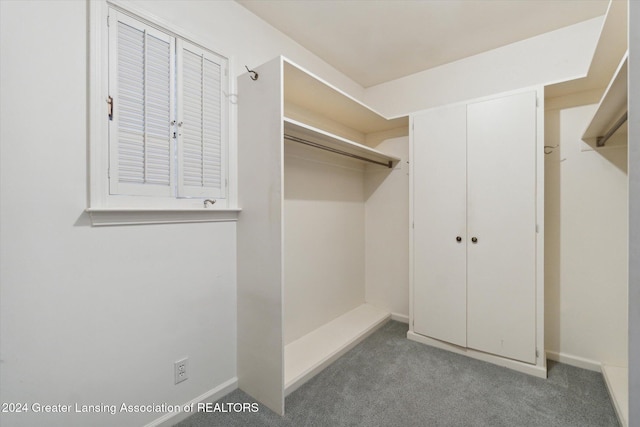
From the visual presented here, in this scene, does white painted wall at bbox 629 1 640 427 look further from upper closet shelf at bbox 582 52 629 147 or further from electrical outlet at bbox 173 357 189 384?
electrical outlet at bbox 173 357 189 384

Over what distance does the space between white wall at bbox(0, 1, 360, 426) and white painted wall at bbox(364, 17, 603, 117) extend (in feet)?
7.06

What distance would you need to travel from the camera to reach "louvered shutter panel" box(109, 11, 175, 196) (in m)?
1.37

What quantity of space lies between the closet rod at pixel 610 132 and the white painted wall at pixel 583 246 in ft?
0.20

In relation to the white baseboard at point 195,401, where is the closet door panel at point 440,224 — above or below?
above

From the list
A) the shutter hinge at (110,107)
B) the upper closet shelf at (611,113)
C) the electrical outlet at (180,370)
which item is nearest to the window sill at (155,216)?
the shutter hinge at (110,107)

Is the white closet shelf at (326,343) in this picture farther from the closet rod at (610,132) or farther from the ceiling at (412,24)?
the ceiling at (412,24)

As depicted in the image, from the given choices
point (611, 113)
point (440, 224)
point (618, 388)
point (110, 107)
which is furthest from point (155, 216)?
point (618, 388)

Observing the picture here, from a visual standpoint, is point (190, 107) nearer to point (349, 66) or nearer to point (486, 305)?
point (349, 66)

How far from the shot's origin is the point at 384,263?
310 cm

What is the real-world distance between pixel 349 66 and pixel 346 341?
2.64m

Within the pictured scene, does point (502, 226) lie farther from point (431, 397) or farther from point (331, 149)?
point (331, 149)

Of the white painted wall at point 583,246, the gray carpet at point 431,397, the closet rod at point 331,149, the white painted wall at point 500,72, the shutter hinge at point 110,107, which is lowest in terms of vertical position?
the gray carpet at point 431,397

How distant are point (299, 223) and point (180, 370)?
132 cm

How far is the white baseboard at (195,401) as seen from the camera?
1499 millimetres
